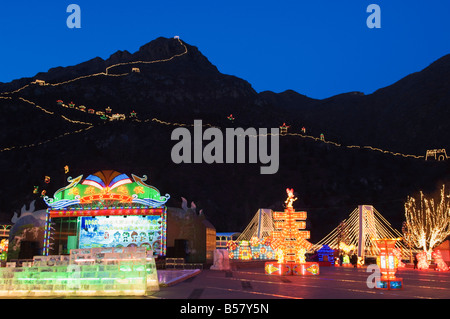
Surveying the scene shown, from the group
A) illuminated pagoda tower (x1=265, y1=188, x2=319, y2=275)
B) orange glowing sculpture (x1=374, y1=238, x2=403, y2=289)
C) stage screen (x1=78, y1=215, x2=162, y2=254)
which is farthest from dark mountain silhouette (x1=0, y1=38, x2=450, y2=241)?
orange glowing sculpture (x1=374, y1=238, x2=403, y2=289)

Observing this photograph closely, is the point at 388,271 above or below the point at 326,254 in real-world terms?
above

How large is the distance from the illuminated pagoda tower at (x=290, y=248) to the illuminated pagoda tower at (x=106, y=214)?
32.1 ft

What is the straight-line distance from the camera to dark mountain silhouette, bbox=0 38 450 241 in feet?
262

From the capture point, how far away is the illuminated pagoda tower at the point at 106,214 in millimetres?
31750

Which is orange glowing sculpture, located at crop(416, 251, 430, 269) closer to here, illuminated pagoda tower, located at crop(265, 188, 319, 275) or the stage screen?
illuminated pagoda tower, located at crop(265, 188, 319, 275)

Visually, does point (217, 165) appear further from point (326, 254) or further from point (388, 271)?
point (388, 271)

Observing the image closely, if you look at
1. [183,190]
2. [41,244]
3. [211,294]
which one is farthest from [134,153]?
[211,294]

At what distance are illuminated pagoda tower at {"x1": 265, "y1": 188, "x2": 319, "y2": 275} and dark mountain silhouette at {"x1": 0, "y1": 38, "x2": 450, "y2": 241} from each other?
37913 millimetres

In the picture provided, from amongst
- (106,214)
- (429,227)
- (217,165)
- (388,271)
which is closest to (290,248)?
(388,271)

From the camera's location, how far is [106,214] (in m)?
31.9

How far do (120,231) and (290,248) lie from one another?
14.4m

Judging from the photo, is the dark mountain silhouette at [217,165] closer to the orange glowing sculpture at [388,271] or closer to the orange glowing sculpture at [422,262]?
the orange glowing sculpture at [422,262]
